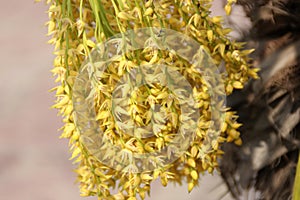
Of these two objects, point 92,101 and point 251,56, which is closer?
point 92,101

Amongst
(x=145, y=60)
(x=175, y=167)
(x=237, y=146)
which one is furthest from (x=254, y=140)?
(x=145, y=60)

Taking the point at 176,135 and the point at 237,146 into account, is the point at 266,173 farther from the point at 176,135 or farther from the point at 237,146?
the point at 176,135

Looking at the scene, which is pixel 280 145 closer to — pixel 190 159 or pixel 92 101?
pixel 190 159

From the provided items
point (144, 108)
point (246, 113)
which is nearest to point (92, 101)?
point (144, 108)

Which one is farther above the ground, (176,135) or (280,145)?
(176,135)

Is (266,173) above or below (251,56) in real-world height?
below

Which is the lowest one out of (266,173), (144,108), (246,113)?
(266,173)
